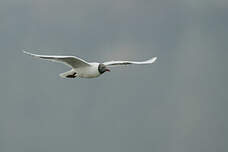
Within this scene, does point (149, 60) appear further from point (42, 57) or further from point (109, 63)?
point (42, 57)

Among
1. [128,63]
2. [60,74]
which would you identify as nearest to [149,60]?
[128,63]

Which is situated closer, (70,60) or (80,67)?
(70,60)

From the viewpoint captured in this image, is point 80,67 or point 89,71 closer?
point 89,71

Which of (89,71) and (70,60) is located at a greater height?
(70,60)

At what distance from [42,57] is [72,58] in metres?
2.58

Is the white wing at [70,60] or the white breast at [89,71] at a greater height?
the white wing at [70,60]

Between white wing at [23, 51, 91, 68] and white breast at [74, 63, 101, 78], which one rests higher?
white wing at [23, 51, 91, 68]

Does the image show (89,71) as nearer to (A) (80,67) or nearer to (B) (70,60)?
(A) (80,67)

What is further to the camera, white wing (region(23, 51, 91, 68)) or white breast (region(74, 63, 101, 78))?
white breast (region(74, 63, 101, 78))

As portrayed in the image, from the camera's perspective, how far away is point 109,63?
66375 mm

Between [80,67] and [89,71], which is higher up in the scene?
[80,67]

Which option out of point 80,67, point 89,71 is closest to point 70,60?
point 80,67

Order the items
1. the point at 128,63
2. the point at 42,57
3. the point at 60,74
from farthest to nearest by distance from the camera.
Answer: the point at 128,63 < the point at 60,74 < the point at 42,57

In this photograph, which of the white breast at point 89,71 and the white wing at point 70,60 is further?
the white breast at point 89,71
